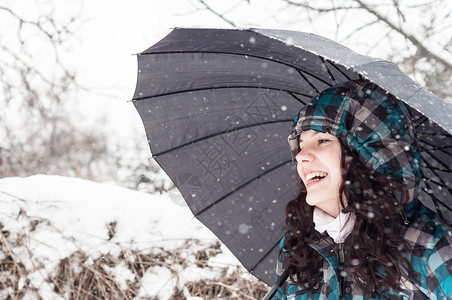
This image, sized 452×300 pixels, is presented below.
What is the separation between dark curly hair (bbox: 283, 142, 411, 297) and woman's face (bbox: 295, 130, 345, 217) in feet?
0.10

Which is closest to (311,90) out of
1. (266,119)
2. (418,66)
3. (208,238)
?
(266,119)

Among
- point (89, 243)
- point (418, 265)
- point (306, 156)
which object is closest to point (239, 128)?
point (306, 156)

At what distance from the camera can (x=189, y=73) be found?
227cm

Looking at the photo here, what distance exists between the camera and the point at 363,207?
1.88 metres

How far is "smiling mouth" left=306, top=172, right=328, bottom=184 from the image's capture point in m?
2.01

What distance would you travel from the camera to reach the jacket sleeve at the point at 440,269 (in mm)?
1631

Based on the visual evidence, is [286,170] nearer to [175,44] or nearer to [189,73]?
[189,73]

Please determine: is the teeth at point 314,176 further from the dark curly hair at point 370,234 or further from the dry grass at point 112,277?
the dry grass at point 112,277

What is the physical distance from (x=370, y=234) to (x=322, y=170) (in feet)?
1.09

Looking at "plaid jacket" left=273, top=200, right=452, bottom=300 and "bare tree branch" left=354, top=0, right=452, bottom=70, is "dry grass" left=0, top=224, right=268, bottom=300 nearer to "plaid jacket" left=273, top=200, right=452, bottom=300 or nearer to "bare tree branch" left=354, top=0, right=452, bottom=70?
"plaid jacket" left=273, top=200, right=452, bottom=300

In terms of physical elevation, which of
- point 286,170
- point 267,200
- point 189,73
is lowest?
point 267,200

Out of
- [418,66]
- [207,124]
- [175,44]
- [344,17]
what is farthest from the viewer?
[418,66]

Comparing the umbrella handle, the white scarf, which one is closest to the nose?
the white scarf

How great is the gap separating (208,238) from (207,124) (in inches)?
70.3
